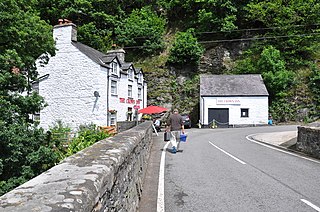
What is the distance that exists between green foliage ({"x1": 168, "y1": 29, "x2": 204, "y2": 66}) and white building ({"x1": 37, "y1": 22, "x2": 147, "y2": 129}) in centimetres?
1555

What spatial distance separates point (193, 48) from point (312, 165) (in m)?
33.0

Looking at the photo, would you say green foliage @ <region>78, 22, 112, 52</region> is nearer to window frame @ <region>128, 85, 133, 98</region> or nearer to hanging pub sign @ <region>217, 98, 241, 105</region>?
window frame @ <region>128, 85, 133, 98</region>

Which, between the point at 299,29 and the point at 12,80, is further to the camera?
the point at 299,29

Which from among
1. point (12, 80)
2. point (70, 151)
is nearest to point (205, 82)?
point (70, 151)

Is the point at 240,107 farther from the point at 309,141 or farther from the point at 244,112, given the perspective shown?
the point at 309,141

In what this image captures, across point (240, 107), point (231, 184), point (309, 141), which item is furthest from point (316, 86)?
point (231, 184)

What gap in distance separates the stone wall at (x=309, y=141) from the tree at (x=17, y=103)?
1312cm

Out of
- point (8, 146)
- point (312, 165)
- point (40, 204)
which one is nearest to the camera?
point (40, 204)

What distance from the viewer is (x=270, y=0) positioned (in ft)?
137

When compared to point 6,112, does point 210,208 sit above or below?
below

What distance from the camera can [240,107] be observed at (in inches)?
1363

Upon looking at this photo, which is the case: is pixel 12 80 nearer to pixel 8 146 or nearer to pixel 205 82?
pixel 8 146

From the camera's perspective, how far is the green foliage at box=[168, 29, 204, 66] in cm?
4028

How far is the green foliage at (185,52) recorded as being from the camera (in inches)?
1586
